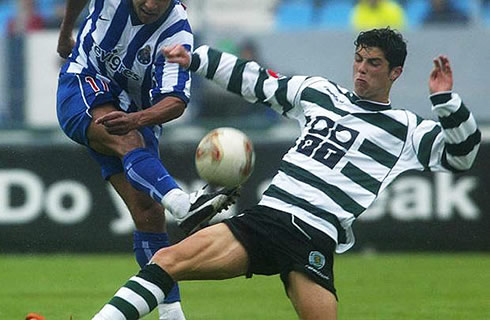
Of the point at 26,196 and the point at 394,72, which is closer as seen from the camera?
the point at 394,72

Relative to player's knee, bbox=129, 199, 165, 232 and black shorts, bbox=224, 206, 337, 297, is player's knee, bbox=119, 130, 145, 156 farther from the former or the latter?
black shorts, bbox=224, 206, 337, 297

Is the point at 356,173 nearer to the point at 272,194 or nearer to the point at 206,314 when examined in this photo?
the point at 272,194

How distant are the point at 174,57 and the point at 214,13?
285 inches

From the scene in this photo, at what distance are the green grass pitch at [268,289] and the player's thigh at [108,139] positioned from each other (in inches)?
54.7

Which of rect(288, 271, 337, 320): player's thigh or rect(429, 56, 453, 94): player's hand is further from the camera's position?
rect(288, 271, 337, 320): player's thigh

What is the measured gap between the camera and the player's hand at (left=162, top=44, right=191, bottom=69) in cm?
582

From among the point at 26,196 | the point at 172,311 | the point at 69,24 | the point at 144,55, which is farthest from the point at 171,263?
the point at 26,196

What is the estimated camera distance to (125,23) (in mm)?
6898

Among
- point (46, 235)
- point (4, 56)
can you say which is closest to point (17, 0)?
point (4, 56)

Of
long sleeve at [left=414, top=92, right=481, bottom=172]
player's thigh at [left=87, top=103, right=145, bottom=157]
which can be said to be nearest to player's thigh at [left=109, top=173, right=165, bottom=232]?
player's thigh at [left=87, top=103, right=145, bottom=157]

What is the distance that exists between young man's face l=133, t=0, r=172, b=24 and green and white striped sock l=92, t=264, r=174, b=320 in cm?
168

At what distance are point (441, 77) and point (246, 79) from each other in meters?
0.98

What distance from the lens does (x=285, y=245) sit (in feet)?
19.1

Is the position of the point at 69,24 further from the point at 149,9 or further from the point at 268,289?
the point at 268,289
